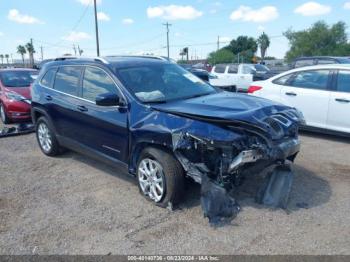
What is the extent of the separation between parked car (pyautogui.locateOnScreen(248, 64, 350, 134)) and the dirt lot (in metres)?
1.56

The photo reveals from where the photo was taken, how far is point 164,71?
17.8 feet

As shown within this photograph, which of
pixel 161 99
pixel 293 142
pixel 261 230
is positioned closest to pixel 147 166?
pixel 161 99

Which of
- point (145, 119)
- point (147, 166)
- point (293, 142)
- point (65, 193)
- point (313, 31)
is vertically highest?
point (313, 31)

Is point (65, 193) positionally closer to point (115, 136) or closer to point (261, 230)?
point (115, 136)

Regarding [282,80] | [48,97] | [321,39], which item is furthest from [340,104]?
[321,39]

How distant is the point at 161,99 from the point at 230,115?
1087 millimetres

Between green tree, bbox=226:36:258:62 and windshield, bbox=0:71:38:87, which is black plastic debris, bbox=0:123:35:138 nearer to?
windshield, bbox=0:71:38:87

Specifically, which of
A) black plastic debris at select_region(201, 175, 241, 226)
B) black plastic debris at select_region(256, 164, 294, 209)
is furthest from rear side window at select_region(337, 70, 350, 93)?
black plastic debris at select_region(201, 175, 241, 226)

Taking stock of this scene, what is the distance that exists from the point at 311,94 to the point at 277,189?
373 cm

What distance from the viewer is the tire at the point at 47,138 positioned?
645cm

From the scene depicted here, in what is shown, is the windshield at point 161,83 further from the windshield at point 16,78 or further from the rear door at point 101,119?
the windshield at point 16,78

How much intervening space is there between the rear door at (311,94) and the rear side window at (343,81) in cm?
20

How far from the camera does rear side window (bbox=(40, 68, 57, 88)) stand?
6.42 metres

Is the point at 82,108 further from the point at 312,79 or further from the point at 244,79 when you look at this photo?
the point at 244,79
